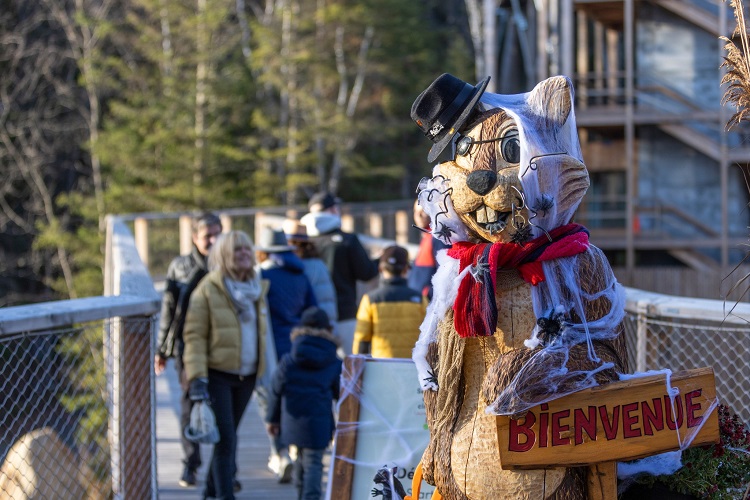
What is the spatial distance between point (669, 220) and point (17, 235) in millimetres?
20217

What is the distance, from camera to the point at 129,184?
32.2m

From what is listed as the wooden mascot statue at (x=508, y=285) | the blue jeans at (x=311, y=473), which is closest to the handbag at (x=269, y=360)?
the blue jeans at (x=311, y=473)

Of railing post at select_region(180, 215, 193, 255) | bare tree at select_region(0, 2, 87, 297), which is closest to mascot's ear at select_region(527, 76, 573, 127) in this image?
railing post at select_region(180, 215, 193, 255)

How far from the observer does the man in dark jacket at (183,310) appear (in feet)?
21.9

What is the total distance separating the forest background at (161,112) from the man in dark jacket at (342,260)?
2234 centimetres

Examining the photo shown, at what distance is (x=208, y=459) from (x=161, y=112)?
82.2ft

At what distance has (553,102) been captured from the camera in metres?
3.55

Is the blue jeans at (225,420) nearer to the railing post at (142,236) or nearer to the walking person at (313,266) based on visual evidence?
the walking person at (313,266)

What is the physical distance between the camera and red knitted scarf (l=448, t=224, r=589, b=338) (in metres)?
3.41

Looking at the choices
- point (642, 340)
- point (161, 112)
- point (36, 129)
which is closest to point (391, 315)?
point (642, 340)

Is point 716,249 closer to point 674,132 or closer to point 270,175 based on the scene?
point 674,132

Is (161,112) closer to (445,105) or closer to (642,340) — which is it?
(642,340)

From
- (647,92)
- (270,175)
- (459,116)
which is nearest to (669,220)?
(647,92)

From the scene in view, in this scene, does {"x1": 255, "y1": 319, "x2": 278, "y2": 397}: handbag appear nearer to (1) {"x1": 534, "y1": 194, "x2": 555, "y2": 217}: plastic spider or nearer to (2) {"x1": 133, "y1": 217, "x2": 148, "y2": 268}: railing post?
(1) {"x1": 534, "y1": 194, "x2": 555, "y2": 217}: plastic spider
